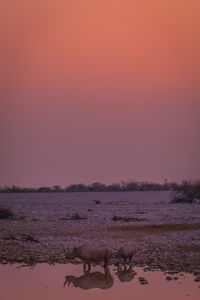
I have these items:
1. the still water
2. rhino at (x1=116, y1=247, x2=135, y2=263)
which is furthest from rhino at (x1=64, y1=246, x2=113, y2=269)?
rhino at (x1=116, y1=247, x2=135, y2=263)

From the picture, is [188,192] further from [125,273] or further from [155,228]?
[125,273]

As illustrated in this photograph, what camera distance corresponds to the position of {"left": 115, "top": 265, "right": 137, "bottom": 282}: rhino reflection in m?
12.2

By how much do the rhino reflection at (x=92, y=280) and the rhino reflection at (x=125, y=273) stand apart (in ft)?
0.84

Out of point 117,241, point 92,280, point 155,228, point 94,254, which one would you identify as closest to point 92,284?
point 92,280

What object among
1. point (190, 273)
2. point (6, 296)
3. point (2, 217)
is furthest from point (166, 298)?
point (2, 217)

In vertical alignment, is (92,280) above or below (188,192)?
below

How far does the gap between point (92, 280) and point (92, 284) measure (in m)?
0.27

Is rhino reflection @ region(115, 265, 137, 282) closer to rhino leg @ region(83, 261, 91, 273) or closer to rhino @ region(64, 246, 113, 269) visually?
rhino @ region(64, 246, 113, 269)

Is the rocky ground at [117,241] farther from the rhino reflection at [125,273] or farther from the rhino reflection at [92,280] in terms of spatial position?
the rhino reflection at [92,280]

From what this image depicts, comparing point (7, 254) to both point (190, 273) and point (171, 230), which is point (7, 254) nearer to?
point (190, 273)

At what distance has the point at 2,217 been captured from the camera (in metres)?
30.5

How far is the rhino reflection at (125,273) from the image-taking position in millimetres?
12230

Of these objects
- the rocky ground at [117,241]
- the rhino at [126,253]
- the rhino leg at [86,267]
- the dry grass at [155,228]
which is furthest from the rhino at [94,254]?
the dry grass at [155,228]

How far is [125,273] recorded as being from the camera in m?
12.7
